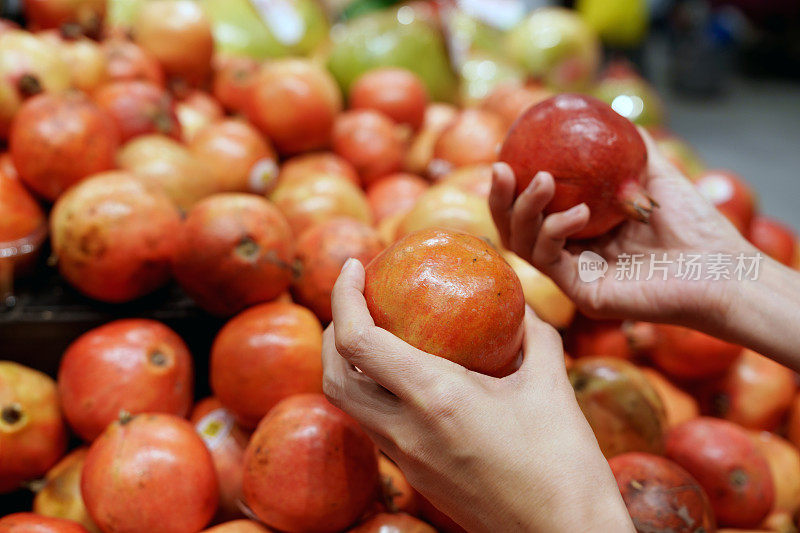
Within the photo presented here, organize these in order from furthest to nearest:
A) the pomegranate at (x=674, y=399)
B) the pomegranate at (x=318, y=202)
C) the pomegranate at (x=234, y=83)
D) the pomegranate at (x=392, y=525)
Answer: the pomegranate at (x=234, y=83) → the pomegranate at (x=318, y=202) → the pomegranate at (x=674, y=399) → the pomegranate at (x=392, y=525)

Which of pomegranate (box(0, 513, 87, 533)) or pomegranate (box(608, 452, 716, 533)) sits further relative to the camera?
pomegranate (box(608, 452, 716, 533))

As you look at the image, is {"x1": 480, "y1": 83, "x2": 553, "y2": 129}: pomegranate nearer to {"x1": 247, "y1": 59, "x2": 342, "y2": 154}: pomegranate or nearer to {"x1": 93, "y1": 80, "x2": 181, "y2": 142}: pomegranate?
{"x1": 247, "y1": 59, "x2": 342, "y2": 154}: pomegranate

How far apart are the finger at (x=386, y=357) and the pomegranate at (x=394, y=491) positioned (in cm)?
44

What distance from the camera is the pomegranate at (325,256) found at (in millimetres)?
1437

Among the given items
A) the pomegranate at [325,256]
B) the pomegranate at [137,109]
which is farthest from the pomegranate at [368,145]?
the pomegranate at [325,256]

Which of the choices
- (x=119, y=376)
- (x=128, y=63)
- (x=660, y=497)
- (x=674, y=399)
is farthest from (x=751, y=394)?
(x=128, y=63)

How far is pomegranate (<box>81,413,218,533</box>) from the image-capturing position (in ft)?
3.55

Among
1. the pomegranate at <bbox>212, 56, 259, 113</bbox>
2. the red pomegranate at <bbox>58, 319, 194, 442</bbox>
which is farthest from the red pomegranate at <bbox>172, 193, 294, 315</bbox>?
the pomegranate at <bbox>212, 56, 259, 113</bbox>

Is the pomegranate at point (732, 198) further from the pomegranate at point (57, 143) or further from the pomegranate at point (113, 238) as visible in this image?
the pomegranate at point (57, 143)

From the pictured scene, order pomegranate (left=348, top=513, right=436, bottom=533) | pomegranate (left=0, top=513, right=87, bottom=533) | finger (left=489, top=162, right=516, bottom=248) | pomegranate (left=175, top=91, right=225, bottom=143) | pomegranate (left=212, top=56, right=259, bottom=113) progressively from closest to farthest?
1. pomegranate (left=0, top=513, right=87, bottom=533)
2. pomegranate (left=348, top=513, right=436, bottom=533)
3. finger (left=489, top=162, right=516, bottom=248)
4. pomegranate (left=175, top=91, right=225, bottom=143)
5. pomegranate (left=212, top=56, right=259, bottom=113)

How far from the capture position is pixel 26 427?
1312 mm

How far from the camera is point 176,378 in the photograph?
1.38 metres

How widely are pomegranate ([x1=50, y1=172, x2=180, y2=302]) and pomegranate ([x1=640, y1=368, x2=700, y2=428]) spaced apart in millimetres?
1297

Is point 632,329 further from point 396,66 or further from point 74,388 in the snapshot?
point 396,66
